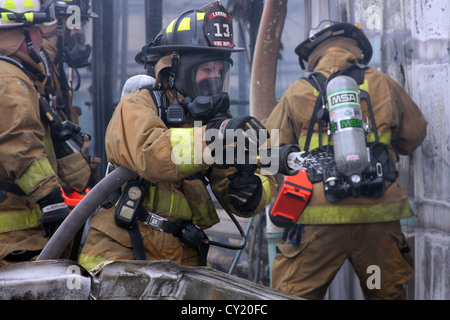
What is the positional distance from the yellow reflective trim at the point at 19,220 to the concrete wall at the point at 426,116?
7.81ft

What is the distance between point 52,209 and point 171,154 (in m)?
1.09

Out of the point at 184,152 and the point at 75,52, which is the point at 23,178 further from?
the point at 75,52

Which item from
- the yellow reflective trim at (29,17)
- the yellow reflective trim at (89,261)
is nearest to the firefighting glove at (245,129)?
the yellow reflective trim at (89,261)

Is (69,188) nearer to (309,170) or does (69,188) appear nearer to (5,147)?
(5,147)

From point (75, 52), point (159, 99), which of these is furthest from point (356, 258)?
point (75, 52)

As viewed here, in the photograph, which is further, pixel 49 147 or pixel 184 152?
pixel 49 147

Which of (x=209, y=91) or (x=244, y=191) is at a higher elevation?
(x=209, y=91)

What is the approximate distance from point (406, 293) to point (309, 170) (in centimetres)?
113

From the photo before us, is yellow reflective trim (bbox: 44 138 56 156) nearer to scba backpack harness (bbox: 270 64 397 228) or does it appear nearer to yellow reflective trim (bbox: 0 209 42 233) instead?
yellow reflective trim (bbox: 0 209 42 233)

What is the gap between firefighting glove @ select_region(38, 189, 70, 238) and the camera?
9.50 feet

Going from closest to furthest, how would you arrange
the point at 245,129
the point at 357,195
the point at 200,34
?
the point at 245,129 → the point at 200,34 → the point at 357,195

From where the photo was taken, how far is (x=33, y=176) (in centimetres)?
284

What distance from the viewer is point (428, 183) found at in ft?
11.5

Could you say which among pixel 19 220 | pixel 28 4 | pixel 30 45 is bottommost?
pixel 19 220
